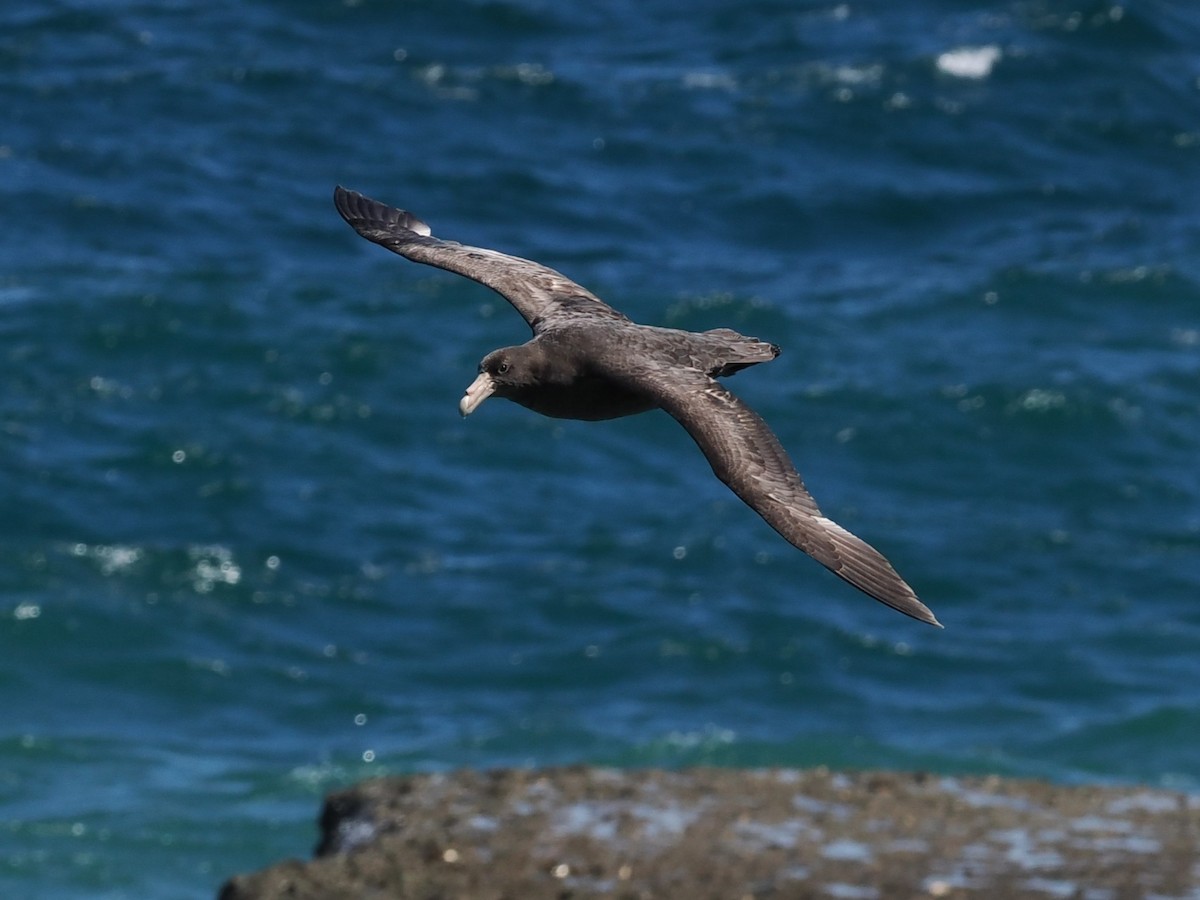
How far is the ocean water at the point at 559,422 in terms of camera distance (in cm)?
2512

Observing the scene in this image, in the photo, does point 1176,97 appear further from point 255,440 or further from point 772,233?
point 255,440

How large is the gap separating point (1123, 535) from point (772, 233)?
32.5ft

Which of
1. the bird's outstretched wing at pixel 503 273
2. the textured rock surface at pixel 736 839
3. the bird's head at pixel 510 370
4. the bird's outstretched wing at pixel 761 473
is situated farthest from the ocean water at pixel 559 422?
the bird's outstretched wing at pixel 761 473

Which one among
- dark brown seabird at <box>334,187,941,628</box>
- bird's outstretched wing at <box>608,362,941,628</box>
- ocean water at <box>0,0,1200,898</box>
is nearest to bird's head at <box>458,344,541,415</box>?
dark brown seabird at <box>334,187,941,628</box>

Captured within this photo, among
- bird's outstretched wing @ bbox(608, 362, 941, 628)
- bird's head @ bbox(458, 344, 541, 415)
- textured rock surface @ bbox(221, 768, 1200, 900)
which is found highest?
bird's head @ bbox(458, 344, 541, 415)

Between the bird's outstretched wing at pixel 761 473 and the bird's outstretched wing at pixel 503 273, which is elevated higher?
the bird's outstretched wing at pixel 503 273

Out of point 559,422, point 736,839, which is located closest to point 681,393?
point 736,839

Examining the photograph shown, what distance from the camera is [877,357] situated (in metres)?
32.6

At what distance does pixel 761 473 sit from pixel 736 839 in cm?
578

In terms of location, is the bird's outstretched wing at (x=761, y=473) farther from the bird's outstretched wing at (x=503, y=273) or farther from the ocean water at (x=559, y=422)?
the ocean water at (x=559, y=422)

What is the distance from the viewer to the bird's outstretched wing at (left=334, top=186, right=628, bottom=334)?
40.7 ft

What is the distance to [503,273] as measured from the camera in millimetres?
13102

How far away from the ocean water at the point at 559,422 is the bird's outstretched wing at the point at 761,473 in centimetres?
1319

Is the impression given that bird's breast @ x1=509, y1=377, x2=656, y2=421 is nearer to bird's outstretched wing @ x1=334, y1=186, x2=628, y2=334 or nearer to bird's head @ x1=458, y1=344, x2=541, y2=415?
bird's head @ x1=458, y1=344, x2=541, y2=415
